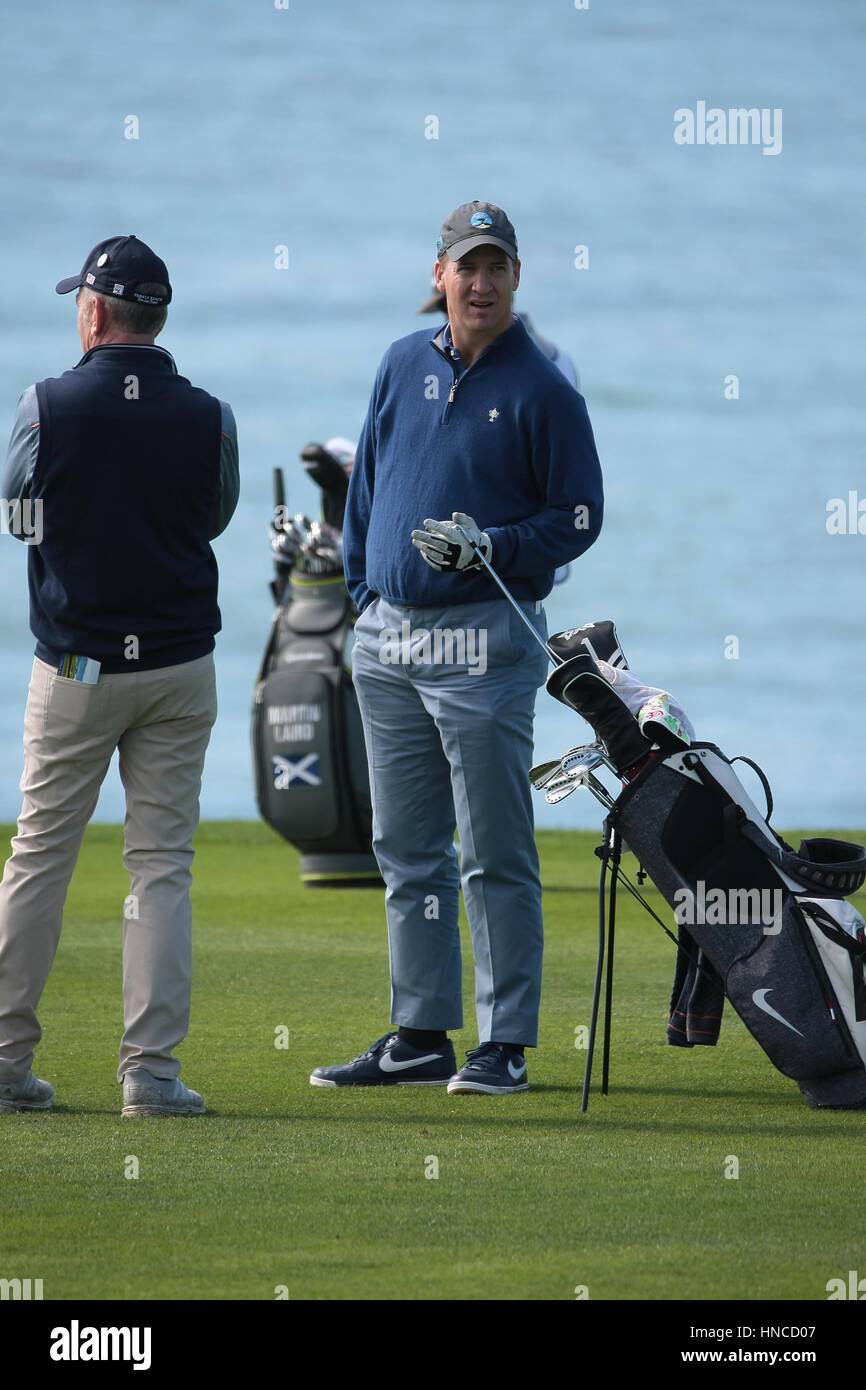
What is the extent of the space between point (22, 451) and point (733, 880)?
1.29 meters

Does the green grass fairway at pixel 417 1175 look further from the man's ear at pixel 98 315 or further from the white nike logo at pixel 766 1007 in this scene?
the man's ear at pixel 98 315

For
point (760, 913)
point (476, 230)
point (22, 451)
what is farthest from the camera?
point (476, 230)

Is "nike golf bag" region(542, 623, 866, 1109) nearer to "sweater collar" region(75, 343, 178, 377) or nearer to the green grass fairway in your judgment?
the green grass fairway

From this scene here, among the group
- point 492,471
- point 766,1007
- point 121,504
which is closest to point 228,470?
point 121,504

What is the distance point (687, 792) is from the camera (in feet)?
10.4

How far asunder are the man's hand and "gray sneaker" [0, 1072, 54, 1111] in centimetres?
104

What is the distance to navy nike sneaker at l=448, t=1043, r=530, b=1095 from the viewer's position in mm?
3338

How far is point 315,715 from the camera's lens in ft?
22.5

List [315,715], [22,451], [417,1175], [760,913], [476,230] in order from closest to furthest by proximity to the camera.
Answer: [417,1175] < [22,451] < [760,913] < [476,230] < [315,715]

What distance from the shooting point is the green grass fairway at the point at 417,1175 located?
218cm

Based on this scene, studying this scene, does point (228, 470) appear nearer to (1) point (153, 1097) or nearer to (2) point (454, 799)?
(2) point (454, 799)

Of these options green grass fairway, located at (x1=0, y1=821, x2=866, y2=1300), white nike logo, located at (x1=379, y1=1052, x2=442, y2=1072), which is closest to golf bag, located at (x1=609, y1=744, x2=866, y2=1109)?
green grass fairway, located at (x1=0, y1=821, x2=866, y2=1300)
